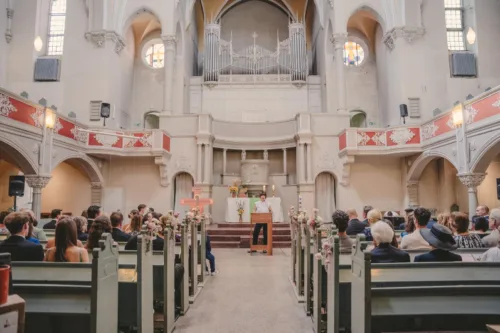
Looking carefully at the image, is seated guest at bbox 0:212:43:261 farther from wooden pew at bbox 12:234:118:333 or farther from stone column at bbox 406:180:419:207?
stone column at bbox 406:180:419:207

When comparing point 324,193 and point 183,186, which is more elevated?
point 183,186

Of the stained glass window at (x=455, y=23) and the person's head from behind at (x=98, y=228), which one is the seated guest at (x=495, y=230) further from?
the stained glass window at (x=455, y=23)

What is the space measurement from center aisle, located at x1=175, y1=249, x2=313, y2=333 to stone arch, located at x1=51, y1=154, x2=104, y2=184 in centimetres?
674

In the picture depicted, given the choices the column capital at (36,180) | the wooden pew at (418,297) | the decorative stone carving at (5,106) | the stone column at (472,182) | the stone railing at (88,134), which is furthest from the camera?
the column capital at (36,180)

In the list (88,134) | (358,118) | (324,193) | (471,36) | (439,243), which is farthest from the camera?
(358,118)

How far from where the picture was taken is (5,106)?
25.1 ft

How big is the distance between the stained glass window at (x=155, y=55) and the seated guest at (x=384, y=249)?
15.1 m

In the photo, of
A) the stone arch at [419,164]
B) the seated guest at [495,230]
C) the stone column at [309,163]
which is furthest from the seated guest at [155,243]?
the stone arch at [419,164]

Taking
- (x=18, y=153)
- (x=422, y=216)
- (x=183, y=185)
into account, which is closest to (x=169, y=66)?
(x=183, y=185)

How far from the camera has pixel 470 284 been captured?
236 centimetres

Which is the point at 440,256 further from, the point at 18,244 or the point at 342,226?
the point at 18,244

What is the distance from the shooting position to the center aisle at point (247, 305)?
3.73 meters

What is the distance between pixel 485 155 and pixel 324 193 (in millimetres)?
5806

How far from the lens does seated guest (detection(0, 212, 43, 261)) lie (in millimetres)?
2938
